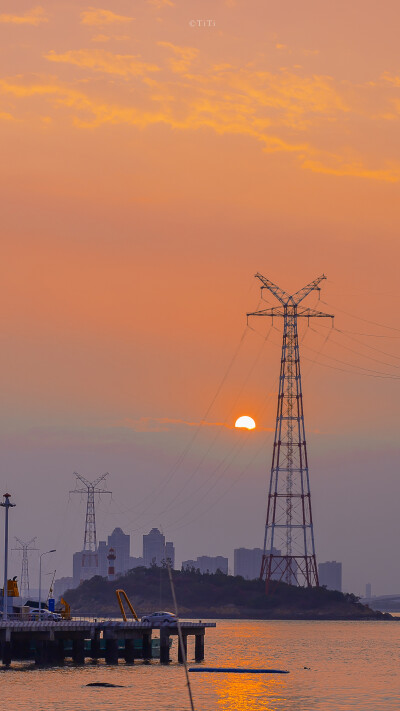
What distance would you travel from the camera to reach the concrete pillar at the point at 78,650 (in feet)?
450

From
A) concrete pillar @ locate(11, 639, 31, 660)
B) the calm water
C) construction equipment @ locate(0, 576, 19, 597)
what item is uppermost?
construction equipment @ locate(0, 576, 19, 597)

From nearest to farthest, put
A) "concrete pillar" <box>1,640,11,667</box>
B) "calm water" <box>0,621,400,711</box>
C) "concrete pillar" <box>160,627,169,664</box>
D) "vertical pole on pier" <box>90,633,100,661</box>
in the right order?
1. "calm water" <box>0,621,400,711</box>
2. "concrete pillar" <box>1,640,11,667</box>
3. "vertical pole on pier" <box>90,633,100,661</box>
4. "concrete pillar" <box>160,627,169,664</box>

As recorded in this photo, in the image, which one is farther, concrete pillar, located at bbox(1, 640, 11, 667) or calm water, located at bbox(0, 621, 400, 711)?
concrete pillar, located at bbox(1, 640, 11, 667)

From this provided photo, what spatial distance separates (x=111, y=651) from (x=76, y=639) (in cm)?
414

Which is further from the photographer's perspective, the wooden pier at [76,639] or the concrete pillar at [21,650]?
the concrete pillar at [21,650]

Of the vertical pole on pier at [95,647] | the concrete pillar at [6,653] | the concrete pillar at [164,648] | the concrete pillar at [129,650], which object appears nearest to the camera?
the concrete pillar at [6,653]

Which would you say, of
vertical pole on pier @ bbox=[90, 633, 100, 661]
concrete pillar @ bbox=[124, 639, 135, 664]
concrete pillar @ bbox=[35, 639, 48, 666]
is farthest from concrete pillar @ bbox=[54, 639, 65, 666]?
concrete pillar @ bbox=[124, 639, 135, 664]

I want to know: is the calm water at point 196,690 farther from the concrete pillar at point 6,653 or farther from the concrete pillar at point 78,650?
the concrete pillar at point 6,653

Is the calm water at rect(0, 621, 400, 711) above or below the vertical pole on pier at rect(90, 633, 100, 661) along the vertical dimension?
below

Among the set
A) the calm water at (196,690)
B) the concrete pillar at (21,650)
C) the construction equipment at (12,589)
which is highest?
the construction equipment at (12,589)

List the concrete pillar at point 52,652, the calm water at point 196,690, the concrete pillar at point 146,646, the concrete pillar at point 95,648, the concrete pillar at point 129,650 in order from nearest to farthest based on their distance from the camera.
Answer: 1. the calm water at point 196,690
2. the concrete pillar at point 52,652
3. the concrete pillar at point 95,648
4. the concrete pillar at point 129,650
5. the concrete pillar at point 146,646

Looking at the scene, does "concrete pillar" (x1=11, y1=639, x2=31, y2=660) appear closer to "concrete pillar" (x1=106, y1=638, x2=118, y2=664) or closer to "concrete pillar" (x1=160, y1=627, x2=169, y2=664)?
"concrete pillar" (x1=106, y1=638, x2=118, y2=664)

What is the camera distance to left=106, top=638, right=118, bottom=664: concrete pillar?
13762 cm

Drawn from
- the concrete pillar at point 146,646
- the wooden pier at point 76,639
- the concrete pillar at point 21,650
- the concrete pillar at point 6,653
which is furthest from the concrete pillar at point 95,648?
the concrete pillar at point 6,653
